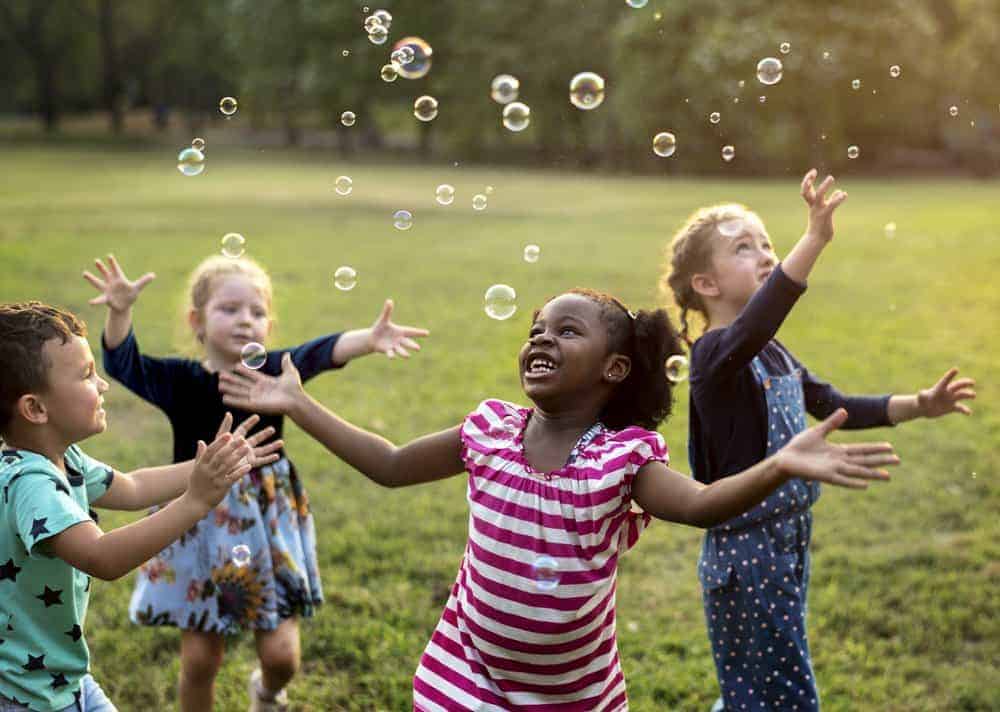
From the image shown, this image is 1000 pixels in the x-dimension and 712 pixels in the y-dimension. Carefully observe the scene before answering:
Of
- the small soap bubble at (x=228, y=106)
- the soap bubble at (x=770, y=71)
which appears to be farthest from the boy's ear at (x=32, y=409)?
the soap bubble at (x=770, y=71)

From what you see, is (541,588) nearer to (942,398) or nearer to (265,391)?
(265,391)

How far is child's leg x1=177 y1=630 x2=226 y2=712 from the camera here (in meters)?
3.48

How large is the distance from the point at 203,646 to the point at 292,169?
35.9m

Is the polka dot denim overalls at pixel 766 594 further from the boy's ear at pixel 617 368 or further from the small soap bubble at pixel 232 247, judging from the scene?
the small soap bubble at pixel 232 247

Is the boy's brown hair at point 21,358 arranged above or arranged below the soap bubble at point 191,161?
below

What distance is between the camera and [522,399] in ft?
25.7

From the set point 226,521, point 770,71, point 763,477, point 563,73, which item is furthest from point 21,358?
point 563,73

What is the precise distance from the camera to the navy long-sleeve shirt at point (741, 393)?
2.90 metres

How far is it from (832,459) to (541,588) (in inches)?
26.5

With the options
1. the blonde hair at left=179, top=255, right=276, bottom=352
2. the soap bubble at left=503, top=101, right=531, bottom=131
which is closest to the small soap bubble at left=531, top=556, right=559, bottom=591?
the blonde hair at left=179, top=255, right=276, bottom=352

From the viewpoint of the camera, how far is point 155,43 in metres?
53.4

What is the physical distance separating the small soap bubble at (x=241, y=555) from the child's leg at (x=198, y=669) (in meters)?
0.26

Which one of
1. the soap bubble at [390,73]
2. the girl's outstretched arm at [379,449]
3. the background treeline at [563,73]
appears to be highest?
the background treeline at [563,73]

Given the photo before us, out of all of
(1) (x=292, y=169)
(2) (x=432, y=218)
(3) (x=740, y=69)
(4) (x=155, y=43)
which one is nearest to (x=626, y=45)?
(3) (x=740, y=69)
